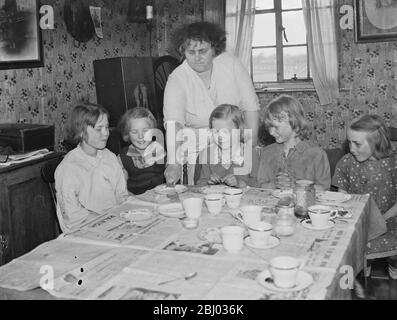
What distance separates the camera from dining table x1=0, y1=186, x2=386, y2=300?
1416 mm

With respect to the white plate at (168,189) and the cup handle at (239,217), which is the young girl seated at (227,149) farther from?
the cup handle at (239,217)

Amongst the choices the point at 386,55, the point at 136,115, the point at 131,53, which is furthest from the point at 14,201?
the point at 386,55

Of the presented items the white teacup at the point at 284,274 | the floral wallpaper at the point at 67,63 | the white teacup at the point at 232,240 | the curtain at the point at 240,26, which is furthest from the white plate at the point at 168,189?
the curtain at the point at 240,26

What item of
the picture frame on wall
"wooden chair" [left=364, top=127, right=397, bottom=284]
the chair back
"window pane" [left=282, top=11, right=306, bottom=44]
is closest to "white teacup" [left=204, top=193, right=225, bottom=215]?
"wooden chair" [left=364, top=127, right=397, bottom=284]

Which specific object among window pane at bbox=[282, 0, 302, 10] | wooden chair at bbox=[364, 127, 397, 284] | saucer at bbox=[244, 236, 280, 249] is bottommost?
wooden chair at bbox=[364, 127, 397, 284]

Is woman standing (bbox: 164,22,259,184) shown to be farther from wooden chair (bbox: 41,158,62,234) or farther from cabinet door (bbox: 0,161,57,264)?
cabinet door (bbox: 0,161,57,264)

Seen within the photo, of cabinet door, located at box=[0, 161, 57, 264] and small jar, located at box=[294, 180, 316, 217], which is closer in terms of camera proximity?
small jar, located at box=[294, 180, 316, 217]

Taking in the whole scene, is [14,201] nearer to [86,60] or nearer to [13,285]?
[13,285]

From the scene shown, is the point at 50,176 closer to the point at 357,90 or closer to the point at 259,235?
the point at 259,235

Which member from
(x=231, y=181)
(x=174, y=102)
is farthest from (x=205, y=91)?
(x=231, y=181)

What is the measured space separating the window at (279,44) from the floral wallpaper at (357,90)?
0.31 m

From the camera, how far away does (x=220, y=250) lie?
1.72 metres

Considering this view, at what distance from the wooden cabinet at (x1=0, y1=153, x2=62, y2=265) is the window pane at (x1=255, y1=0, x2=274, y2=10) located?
306cm

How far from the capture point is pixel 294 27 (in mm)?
5312
